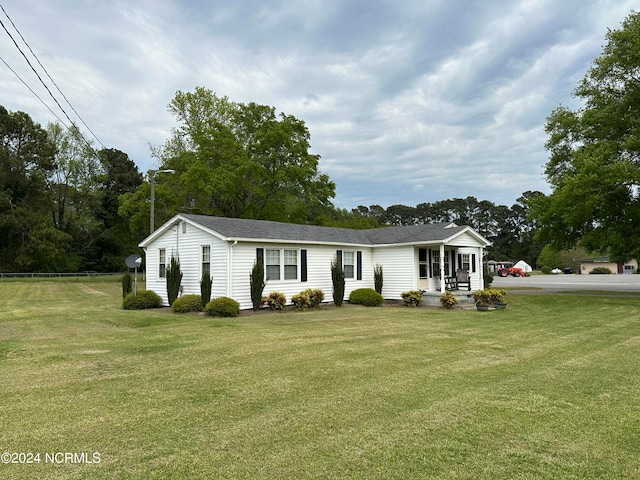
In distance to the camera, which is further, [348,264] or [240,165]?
[240,165]

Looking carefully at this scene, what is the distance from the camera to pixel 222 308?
13414mm

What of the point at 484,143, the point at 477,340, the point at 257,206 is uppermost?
the point at 484,143

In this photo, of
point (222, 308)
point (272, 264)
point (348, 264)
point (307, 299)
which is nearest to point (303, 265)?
point (272, 264)

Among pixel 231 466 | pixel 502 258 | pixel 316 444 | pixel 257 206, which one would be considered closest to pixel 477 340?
pixel 316 444

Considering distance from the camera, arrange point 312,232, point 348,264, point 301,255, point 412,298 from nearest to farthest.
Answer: point 301,255 < point 412,298 < point 312,232 < point 348,264

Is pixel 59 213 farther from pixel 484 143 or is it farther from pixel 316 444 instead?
pixel 316 444

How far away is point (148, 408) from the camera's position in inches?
178

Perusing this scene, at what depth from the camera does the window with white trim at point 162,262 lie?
17.2m

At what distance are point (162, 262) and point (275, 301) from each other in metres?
5.62

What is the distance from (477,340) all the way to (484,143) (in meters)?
18.9

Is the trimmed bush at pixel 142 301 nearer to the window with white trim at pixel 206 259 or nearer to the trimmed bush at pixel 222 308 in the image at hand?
the window with white trim at pixel 206 259

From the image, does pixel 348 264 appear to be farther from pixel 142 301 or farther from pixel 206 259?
pixel 142 301

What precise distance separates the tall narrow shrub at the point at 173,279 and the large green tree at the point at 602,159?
53.6 ft

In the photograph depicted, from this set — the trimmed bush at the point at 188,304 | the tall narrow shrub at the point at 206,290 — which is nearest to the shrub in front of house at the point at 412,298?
the tall narrow shrub at the point at 206,290
